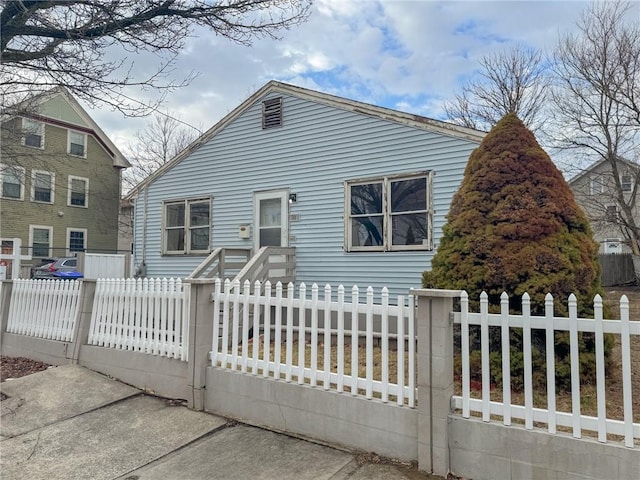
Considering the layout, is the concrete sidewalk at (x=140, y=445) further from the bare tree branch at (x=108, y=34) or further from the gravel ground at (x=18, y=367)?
the bare tree branch at (x=108, y=34)

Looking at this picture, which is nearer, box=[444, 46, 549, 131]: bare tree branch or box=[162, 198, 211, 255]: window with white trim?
box=[162, 198, 211, 255]: window with white trim

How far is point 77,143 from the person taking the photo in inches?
946

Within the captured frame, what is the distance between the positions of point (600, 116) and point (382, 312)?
17316 millimetres

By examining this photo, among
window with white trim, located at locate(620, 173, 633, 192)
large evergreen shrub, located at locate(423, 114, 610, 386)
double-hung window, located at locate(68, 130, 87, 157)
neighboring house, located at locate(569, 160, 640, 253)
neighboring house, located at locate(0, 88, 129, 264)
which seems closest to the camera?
large evergreen shrub, located at locate(423, 114, 610, 386)

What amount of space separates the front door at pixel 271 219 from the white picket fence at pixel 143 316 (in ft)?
11.9

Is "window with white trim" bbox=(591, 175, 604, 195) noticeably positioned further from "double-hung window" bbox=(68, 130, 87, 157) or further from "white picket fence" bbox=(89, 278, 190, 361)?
"double-hung window" bbox=(68, 130, 87, 157)

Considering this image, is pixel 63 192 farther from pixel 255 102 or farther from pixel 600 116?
pixel 600 116

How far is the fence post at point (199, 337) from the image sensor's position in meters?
4.70

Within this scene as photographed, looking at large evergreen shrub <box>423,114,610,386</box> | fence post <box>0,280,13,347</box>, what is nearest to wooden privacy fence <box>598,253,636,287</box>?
large evergreen shrub <box>423,114,610,386</box>

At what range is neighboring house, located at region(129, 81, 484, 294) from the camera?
24.7 ft

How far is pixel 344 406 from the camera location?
147 inches

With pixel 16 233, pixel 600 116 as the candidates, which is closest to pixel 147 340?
pixel 600 116

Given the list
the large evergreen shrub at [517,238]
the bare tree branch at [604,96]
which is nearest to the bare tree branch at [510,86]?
the bare tree branch at [604,96]

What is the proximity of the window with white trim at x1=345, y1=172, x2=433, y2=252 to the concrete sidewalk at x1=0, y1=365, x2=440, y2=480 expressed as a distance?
14.7 feet
